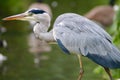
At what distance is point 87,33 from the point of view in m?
8.19

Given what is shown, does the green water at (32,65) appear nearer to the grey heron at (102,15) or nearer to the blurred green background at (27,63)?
the blurred green background at (27,63)

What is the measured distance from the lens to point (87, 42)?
8.16 metres

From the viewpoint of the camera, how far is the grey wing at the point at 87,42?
806cm

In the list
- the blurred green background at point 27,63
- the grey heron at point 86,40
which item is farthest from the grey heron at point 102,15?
the grey heron at point 86,40

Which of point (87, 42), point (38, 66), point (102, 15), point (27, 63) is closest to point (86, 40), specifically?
point (87, 42)

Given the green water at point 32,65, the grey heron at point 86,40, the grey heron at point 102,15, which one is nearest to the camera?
the grey heron at point 86,40

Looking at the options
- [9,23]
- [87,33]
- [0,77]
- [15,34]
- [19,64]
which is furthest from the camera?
[9,23]

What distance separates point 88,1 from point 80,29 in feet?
51.2

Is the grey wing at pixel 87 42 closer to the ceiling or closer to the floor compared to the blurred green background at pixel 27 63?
closer to the ceiling

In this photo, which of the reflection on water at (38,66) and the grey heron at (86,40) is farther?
the reflection on water at (38,66)

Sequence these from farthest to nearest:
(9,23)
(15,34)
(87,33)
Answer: (9,23) < (15,34) < (87,33)

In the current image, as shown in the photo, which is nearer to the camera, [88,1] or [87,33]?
[87,33]

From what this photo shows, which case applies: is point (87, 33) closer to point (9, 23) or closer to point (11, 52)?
point (11, 52)

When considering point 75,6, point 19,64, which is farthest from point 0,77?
point 75,6
